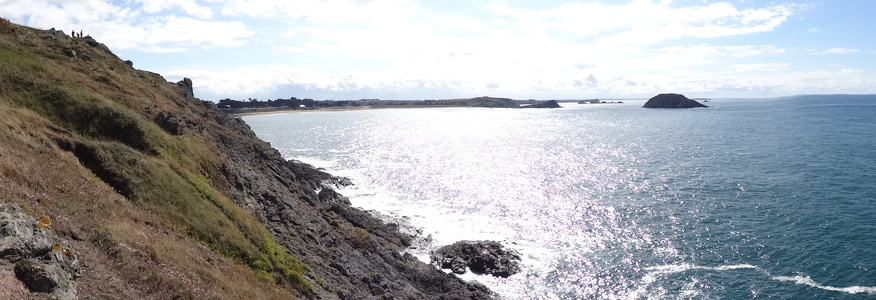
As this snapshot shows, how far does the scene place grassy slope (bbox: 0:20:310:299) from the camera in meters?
22.8

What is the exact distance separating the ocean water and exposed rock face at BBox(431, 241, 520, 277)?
137cm

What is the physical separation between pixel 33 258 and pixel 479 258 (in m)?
40.0

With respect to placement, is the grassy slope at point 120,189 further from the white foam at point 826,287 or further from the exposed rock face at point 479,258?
the white foam at point 826,287

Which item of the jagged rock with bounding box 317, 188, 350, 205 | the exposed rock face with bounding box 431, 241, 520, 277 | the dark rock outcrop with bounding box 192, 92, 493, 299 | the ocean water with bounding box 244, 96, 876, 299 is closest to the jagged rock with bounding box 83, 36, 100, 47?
the dark rock outcrop with bounding box 192, 92, 493, 299

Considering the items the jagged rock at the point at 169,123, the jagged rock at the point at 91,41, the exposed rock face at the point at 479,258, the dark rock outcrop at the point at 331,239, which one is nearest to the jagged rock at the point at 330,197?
the dark rock outcrop at the point at 331,239

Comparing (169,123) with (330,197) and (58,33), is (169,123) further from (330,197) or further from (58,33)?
(330,197)

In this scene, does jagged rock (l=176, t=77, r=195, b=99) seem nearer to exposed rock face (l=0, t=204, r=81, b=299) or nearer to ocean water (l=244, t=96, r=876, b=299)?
ocean water (l=244, t=96, r=876, b=299)

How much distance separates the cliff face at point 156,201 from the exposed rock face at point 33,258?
669mm

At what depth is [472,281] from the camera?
160ft

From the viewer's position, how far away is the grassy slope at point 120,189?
22781 mm

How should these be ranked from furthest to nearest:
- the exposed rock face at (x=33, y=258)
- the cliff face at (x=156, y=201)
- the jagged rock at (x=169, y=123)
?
the jagged rock at (x=169, y=123), the cliff face at (x=156, y=201), the exposed rock face at (x=33, y=258)

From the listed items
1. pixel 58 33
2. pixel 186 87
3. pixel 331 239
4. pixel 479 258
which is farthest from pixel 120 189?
pixel 186 87

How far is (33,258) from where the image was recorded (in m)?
18.4

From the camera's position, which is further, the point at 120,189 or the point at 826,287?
the point at 826,287
